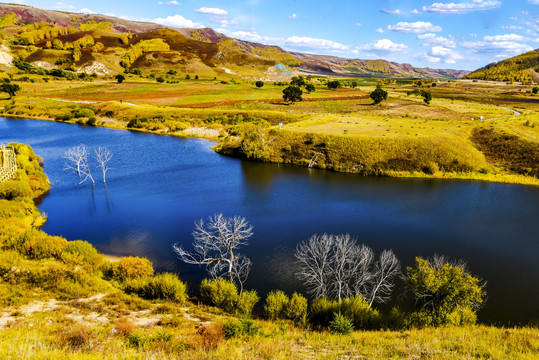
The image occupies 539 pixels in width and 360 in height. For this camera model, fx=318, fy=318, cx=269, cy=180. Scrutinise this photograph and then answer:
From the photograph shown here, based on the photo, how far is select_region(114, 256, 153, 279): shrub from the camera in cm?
2402

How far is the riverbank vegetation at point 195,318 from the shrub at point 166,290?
69 mm

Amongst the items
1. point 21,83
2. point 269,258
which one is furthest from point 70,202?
point 21,83

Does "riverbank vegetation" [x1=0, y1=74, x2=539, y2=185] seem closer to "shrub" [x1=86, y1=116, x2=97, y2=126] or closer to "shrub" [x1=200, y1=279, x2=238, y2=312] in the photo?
"shrub" [x1=86, y1=116, x2=97, y2=126]

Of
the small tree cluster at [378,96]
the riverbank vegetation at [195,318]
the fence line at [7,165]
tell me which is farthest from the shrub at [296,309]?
the small tree cluster at [378,96]

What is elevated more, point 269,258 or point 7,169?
point 7,169

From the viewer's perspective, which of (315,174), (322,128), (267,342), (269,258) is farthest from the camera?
(322,128)

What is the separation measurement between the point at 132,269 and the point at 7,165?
99.8ft

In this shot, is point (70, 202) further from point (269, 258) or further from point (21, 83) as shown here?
point (21, 83)

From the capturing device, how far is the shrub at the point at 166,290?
71.7ft

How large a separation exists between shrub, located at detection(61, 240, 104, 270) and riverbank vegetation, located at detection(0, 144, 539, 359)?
0.24 feet

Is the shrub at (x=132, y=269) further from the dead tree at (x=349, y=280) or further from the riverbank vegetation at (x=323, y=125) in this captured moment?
the riverbank vegetation at (x=323, y=125)

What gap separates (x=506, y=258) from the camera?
94.5ft

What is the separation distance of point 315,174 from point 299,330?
38952 mm

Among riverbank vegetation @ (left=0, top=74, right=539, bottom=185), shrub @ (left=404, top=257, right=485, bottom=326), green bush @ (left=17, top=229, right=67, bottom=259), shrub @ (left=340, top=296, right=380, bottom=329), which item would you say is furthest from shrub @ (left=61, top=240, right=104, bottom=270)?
riverbank vegetation @ (left=0, top=74, right=539, bottom=185)
